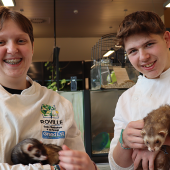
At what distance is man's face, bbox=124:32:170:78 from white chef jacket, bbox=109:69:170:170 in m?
0.05

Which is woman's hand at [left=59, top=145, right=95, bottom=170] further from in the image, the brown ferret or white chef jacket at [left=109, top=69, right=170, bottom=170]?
white chef jacket at [left=109, top=69, right=170, bottom=170]

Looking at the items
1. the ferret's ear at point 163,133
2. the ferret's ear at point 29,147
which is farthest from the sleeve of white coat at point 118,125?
the ferret's ear at point 29,147

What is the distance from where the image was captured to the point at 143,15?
94cm

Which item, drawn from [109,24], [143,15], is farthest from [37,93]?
[109,24]

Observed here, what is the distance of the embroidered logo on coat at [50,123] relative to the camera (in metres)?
0.85

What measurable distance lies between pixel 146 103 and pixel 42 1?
16.0 feet

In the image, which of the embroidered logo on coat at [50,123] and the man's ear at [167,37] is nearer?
the embroidered logo on coat at [50,123]

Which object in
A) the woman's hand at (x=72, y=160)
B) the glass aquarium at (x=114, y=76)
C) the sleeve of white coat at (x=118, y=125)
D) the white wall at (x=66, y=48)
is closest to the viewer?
the woman's hand at (x=72, y=160)

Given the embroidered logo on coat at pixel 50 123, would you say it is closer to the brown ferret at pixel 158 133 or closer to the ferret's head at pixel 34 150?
the ferret's head at pixel 34 150

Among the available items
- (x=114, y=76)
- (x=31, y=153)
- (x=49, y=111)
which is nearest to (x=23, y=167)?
(x=31, y=153)

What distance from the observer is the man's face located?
90 centimetres

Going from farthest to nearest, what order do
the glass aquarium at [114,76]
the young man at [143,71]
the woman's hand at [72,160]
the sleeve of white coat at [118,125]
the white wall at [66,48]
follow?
the white wall at [66,48] < the glass aquarium at [114,76] < the sleeve of white coat at [118,125] < the young man at [143,71] < the woman's hand at [72,160]

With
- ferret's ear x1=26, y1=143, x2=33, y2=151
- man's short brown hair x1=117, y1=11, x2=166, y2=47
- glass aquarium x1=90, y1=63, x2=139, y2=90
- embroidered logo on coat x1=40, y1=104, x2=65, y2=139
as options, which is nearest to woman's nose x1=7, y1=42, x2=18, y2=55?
embroidered logo on coat x1=40, y1=104, x2=65, y2=139

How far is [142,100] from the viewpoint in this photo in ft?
3.18
